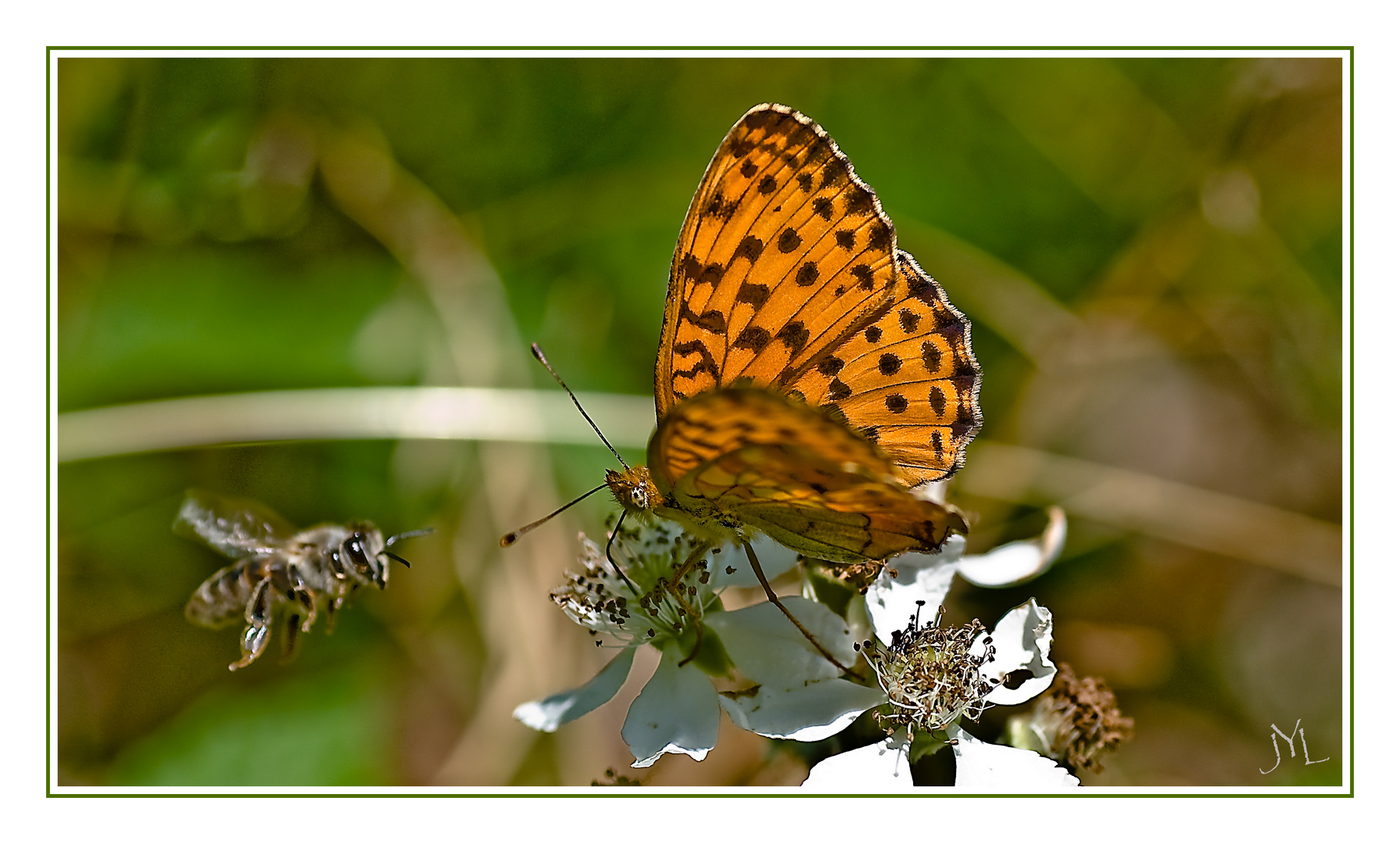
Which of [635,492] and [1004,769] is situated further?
[635,492]

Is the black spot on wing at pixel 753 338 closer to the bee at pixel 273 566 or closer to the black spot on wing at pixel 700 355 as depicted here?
the black spot on wing at pixel 700 355

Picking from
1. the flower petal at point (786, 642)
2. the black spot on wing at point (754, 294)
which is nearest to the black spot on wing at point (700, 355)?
the black spot on wing at point (754, 294)

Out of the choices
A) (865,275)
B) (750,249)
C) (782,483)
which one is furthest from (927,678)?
(750,249)

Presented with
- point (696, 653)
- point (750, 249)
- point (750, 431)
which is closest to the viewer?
point (750, 431)

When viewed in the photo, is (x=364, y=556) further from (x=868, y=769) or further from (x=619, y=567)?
(x=868, y=769)

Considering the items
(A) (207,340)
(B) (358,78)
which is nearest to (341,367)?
(A) (207,340)

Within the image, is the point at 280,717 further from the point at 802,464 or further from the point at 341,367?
the point at 802,464
